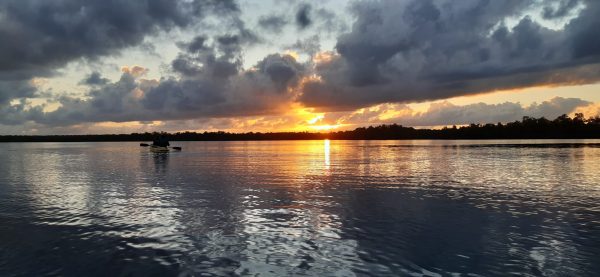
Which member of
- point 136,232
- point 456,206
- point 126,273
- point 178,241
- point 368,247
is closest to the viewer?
point 126,273

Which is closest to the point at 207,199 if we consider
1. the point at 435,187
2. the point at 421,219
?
the point at 421,219

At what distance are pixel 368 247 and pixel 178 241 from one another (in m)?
7.94

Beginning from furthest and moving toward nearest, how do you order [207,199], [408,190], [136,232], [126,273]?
[408,190] → [207,199] → [136,232] → [126,273]

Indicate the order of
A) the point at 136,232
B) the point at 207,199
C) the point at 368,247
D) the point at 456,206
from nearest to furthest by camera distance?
the point at 368,247 → the point at 136,232 → the point at 456,206 → the point at 207,199

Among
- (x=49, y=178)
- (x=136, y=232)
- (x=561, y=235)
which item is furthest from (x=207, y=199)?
(x=49, y=178)

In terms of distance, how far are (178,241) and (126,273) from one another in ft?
12.9

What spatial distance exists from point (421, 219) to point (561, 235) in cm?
629

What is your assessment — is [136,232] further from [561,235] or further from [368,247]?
[561,235]

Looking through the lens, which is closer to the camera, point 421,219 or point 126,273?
point 126,273

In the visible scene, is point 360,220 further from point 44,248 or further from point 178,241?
point 44,248

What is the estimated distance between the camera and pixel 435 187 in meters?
35.0

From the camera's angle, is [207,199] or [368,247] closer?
[368,247]

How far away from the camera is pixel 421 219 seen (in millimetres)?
21875

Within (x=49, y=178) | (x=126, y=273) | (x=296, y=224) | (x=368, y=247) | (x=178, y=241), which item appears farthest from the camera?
(x=49, y=178)
